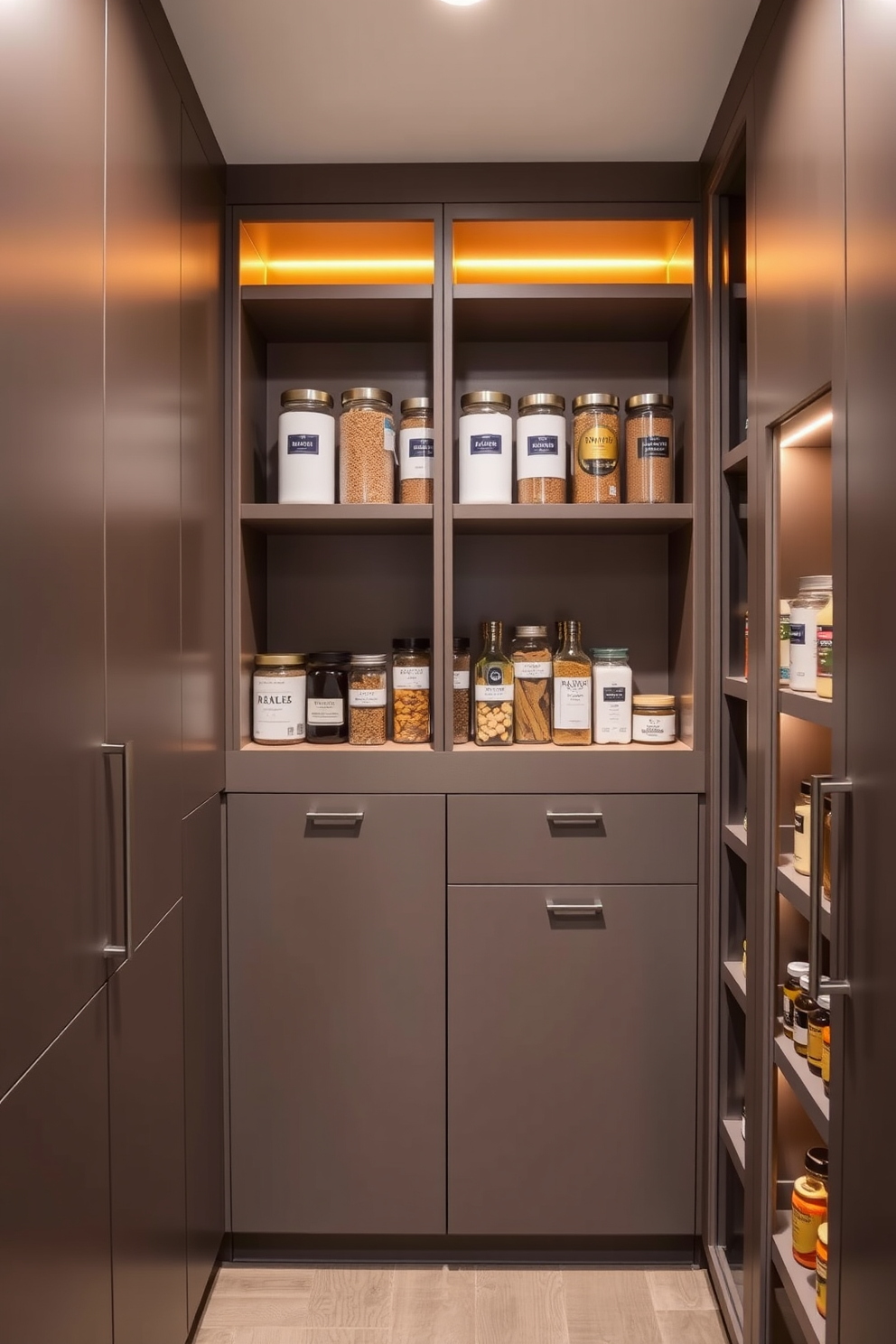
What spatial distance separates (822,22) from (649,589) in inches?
49.2

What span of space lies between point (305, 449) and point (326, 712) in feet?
1.91

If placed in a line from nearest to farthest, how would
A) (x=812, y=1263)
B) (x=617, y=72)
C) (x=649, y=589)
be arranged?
(x=812, y=1263)
(x=617, y=72)
(x=649, y=589)

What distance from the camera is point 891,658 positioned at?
101 cm

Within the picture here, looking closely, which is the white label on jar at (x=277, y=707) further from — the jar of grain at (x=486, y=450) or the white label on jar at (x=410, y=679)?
the jar of grain at (x=486, y=450)

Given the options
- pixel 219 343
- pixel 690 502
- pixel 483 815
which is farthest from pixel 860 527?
pixel 219 343

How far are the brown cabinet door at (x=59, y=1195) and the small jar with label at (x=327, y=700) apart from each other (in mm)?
880

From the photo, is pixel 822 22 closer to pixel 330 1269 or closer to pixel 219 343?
pixel 219 343

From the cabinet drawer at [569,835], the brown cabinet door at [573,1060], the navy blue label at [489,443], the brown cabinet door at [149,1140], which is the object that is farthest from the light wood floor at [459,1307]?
the navy blue label at [489,443]

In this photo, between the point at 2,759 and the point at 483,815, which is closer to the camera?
the point at 2,759

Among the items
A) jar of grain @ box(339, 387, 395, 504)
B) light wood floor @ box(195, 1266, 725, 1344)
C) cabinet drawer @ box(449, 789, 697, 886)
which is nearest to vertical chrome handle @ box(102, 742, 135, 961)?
cabinet drawer @ box(449, 789, 697, 886)

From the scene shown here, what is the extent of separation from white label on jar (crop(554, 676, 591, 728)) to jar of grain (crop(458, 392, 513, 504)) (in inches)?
16.4

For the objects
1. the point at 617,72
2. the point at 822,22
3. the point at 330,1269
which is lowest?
the point at 330,1269

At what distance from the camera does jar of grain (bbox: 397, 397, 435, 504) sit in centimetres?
206

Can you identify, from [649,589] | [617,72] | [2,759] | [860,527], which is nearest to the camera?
[2,759]
